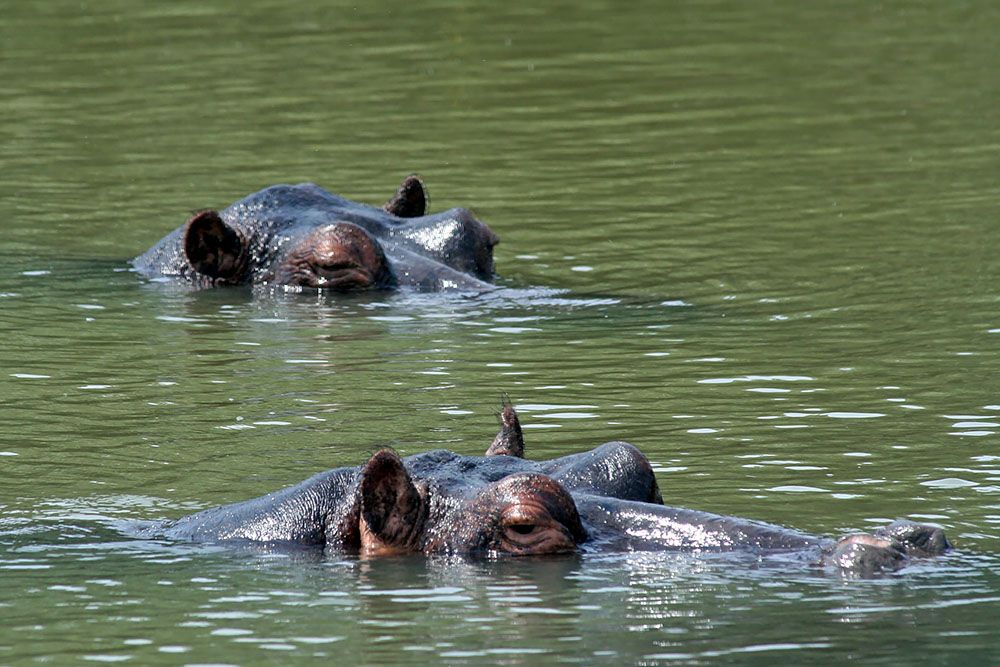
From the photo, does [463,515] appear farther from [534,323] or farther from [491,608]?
[534,323]

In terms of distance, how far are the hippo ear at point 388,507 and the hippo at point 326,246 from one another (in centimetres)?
701

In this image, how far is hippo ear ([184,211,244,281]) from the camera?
16.3 metres

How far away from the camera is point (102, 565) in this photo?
9.30 m

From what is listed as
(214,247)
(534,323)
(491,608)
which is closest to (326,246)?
(214,247)

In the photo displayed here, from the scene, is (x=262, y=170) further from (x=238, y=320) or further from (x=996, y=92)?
(x=996, y=92)

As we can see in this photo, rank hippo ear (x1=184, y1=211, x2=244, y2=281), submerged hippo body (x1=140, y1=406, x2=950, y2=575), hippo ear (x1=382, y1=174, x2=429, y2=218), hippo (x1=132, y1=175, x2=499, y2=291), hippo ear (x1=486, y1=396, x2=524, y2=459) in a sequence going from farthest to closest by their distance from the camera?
hippo ear (x1=382, y1=174, x2=429, y2=218), hippo ear (x1=184, y1=211, x2=244, y2=281), hippo (x1=132, y1=175, x2=499, y2=291), hippo ear (x1=486, y1=396, x2=524, y2=459), submerged hippo body (x1=140, y1=406, x2=950, y2=575)

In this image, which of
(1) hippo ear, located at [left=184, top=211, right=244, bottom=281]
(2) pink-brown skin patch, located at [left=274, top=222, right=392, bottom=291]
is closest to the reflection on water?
(2) pink-brown skin patch, located at [left=274, top=222, right=392, bottom=291]

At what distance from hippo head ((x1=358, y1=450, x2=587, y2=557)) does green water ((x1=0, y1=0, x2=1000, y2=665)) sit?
0.12 m

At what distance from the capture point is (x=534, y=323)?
14984 mm

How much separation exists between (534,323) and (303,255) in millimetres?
2213

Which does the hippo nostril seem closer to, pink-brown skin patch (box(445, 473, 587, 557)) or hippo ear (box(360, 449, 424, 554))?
pink-brown skin patch (box(445, 473, 587, 557))

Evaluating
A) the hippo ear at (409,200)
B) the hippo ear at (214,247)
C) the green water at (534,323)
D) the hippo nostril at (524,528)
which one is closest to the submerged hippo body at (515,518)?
the hippo nostril at (524,528)

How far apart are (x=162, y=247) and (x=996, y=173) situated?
726cm

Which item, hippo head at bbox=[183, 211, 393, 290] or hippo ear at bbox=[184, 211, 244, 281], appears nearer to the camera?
hippo head at bbox=[183, 211, 393, 290]
